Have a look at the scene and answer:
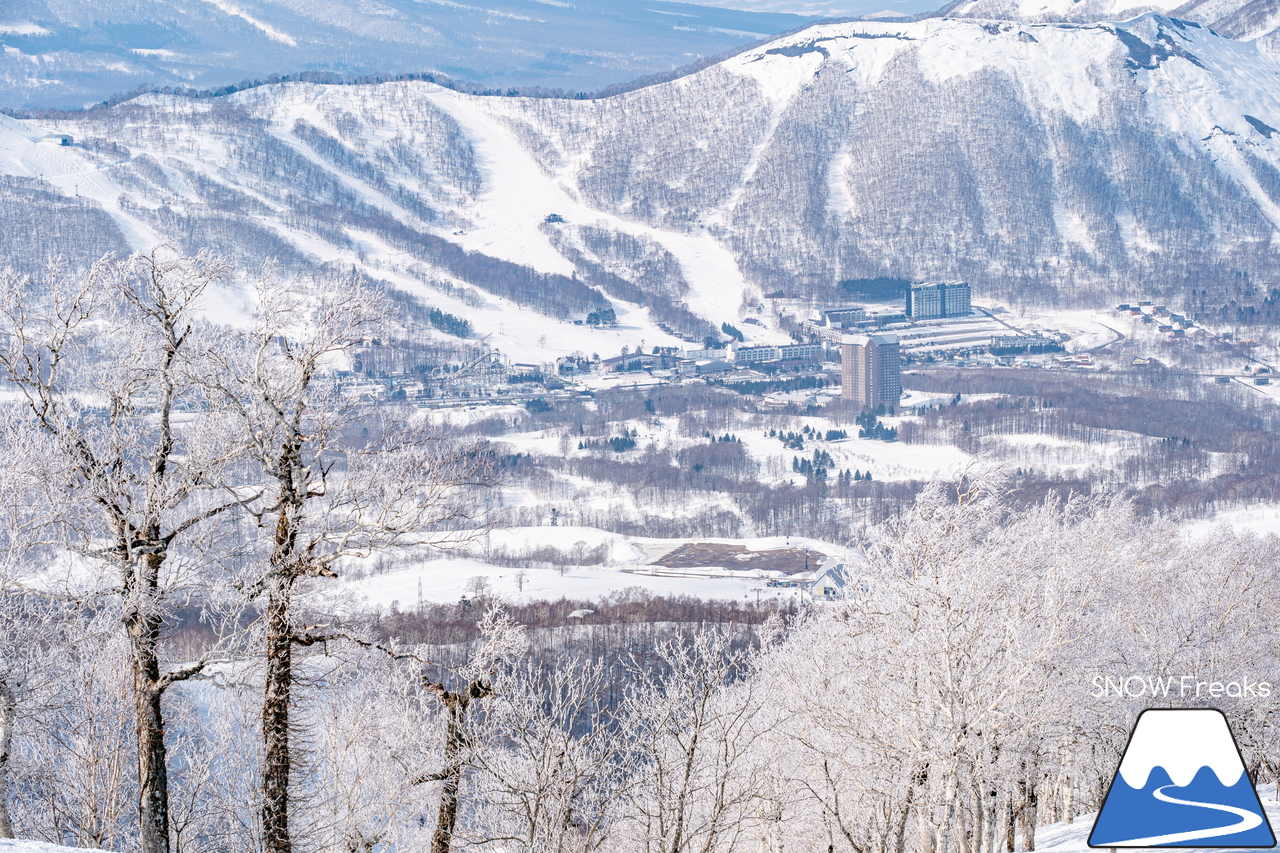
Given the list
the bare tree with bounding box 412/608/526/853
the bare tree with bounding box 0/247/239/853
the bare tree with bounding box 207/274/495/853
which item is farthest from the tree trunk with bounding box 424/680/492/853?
the bare tree with bounding box 0/247/239/853

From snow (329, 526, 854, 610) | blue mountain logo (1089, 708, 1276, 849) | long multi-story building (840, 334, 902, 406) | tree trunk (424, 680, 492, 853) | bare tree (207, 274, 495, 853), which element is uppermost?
long multi-story building (840, 334, 902, 406)

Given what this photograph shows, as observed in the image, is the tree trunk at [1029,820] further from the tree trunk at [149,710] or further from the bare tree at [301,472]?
the tree trunk at [149,710]

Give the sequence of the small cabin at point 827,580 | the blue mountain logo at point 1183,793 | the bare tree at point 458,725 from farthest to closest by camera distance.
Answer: the small cabin at point 827,580 → the bare tree at point 458,725 → the blue mountain logo at point 1183,793

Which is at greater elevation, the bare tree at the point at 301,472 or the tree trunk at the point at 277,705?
the bare tree at the point at 301,472

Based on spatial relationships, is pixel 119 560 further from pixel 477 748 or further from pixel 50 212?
pixel 50 212

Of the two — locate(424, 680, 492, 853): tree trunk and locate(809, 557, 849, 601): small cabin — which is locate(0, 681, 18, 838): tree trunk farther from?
locate(809, 557, 849, 601): small cabin

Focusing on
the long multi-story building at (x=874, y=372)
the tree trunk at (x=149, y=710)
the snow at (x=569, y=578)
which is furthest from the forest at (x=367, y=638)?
the long multi-story building at (x=874, y=372)

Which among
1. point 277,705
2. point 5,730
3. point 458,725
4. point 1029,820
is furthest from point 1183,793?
point 1029,820
